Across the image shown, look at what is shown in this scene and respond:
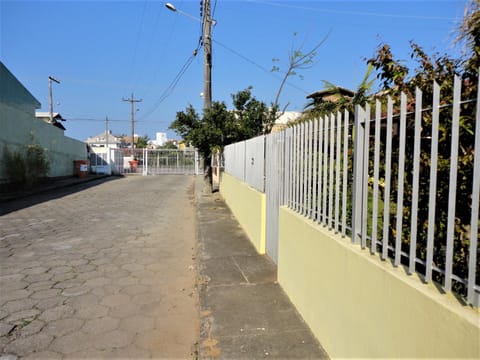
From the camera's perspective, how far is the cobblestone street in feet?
10.1

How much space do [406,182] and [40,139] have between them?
19908mm

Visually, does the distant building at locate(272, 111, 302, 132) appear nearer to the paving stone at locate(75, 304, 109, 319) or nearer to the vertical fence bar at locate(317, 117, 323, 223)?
the vertical fence bar at locate(317, 117, 323, 223)

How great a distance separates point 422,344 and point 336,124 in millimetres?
1811

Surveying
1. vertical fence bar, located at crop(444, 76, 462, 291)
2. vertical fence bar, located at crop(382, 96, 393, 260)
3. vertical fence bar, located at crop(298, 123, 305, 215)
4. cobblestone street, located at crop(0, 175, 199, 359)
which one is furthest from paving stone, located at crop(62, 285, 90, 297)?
vertical fence bar, located at crop(444, 76, 462, 291)

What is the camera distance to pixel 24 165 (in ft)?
46.7

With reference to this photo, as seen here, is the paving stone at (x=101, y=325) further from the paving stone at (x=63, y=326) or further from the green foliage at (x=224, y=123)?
the green foliage at (x=224, y=123)

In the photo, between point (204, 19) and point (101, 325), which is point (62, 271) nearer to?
point (101, 325)

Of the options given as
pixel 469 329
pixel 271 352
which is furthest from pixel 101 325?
pixel 469 329

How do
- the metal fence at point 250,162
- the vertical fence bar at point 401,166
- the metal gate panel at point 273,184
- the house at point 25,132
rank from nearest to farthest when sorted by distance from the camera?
1. the vertical fence bar at point 401,166
2. the metal gate panel at point 273,184
3. the metal fence at point 250,162
4. the house at point 25,132

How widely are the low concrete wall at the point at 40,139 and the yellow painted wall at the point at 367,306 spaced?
14122mm

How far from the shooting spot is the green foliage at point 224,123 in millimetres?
12523

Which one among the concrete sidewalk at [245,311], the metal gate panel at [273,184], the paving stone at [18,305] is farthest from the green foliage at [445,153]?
the paving stone at [18,305]

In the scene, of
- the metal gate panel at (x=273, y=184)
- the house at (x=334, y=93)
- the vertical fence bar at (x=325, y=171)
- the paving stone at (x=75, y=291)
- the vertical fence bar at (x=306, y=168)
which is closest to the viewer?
the vertical fence bar at (x=325, y=171)

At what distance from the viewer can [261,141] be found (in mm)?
6121
